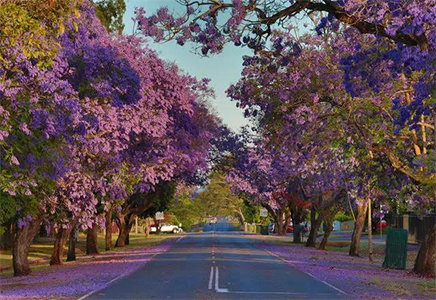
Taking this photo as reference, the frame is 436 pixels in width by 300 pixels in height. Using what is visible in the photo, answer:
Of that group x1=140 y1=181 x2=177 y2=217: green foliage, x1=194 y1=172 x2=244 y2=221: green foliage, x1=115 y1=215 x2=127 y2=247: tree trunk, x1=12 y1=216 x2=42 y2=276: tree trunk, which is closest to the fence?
x1=140 y1=181 x2=177 y2=217: green foliage

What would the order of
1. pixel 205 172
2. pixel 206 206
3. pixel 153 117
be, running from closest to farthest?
pixel 153 117 < pixel 205 172 < pixel 206 206

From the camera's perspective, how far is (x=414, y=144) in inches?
911

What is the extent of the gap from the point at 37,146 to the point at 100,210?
86.6ft

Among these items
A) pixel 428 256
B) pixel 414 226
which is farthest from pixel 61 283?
pixel 414 226

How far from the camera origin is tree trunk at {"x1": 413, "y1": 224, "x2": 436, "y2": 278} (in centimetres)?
2670

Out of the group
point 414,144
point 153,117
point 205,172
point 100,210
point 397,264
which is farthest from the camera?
point 205,172

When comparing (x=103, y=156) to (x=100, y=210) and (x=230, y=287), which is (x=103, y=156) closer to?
(x=230, y=287)

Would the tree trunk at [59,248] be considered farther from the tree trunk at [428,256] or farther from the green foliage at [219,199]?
the green foliage at [219,199]

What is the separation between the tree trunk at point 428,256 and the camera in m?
26.7

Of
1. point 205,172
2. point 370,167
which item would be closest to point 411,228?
point 205,172

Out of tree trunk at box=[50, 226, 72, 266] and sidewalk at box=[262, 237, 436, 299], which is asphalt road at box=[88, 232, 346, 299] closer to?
sidewalk at box=[262, 237, 436, 299]

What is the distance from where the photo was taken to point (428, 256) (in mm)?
26969

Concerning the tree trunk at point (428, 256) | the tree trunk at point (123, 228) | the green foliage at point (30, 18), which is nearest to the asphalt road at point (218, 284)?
the tree trunk at point (428, 256)

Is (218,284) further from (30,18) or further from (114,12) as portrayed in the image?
(114,12)
